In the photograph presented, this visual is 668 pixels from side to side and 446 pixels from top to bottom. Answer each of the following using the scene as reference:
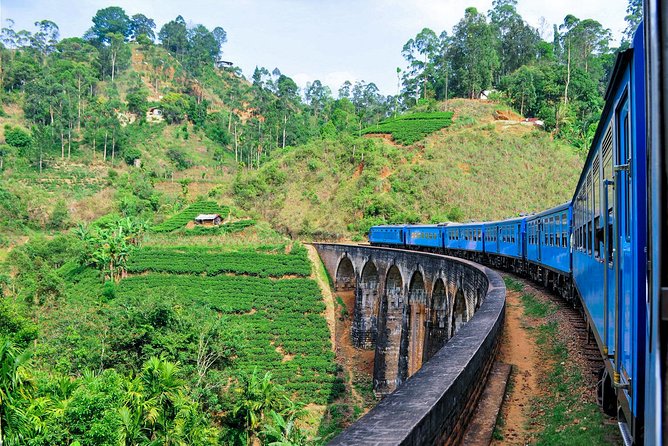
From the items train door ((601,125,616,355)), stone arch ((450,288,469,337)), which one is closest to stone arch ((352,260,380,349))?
stone arch ((450,288,469,337))

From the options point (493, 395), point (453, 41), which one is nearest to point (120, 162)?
point (453, 41)

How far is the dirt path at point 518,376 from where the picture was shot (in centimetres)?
511

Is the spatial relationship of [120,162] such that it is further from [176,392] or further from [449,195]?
[176,392]

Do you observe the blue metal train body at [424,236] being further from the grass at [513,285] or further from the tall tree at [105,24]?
the tall tree at [105,24]

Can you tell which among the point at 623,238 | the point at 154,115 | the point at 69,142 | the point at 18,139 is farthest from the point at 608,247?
the point at 154,115

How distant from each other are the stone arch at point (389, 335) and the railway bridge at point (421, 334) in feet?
0.14

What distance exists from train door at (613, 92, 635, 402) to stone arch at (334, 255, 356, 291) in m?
29.0

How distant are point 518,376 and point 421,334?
13.7m

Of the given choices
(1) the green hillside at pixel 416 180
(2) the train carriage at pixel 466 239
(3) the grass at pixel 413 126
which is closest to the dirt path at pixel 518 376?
(2) the train carriage at pixel 466 239

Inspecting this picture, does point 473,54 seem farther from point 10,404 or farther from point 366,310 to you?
point 10,404

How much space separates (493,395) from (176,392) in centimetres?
1039

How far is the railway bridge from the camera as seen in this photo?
3.48 metres

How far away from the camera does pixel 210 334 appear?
20969 millimetres

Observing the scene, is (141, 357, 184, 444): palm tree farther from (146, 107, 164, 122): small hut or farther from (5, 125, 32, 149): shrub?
(146, 107, 164, 122): small hut
